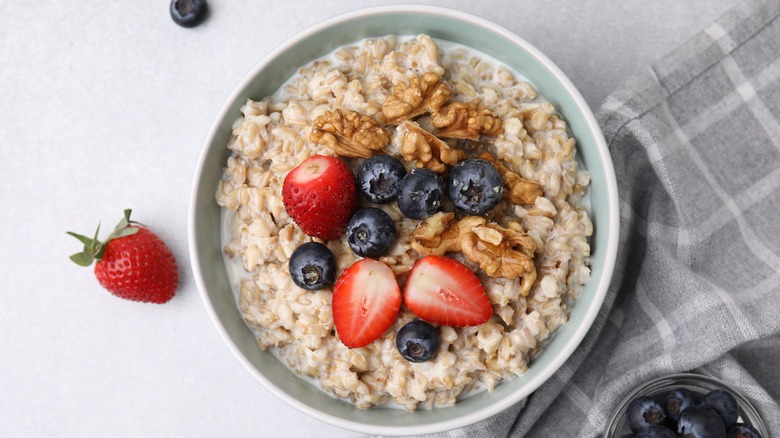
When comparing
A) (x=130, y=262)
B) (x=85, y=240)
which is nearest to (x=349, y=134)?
(x=130, y=262)

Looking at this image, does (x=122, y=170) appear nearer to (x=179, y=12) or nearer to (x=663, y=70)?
(x=179, y=12)

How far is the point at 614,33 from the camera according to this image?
6.16ft

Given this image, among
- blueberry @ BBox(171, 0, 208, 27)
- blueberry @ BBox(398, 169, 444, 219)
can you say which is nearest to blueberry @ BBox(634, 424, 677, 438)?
blueberry @ BBox(398, 169, 444, 219)

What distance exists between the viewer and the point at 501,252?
1.44 m

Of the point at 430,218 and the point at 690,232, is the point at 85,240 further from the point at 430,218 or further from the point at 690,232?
the point at 690,232

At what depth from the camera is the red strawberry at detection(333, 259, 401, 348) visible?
1.43m

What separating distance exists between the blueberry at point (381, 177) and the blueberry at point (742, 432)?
3.19 ft

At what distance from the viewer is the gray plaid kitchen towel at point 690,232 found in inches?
67.8

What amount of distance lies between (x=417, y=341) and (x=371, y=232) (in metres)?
0.23

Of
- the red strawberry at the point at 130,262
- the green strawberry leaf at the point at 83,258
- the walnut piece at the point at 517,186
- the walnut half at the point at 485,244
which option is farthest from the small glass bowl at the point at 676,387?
the green strawberry leaf at the point at 83,258

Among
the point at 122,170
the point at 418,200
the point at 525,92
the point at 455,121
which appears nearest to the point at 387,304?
the point at 418,200

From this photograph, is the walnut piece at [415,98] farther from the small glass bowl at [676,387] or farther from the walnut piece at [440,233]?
the small glass bowl at [676,387]

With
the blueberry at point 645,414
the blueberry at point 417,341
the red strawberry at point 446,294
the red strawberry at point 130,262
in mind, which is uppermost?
the red strawberry at point 446,294

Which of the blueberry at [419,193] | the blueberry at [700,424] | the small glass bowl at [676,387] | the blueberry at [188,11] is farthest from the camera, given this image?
the blueberry at [188,11]
